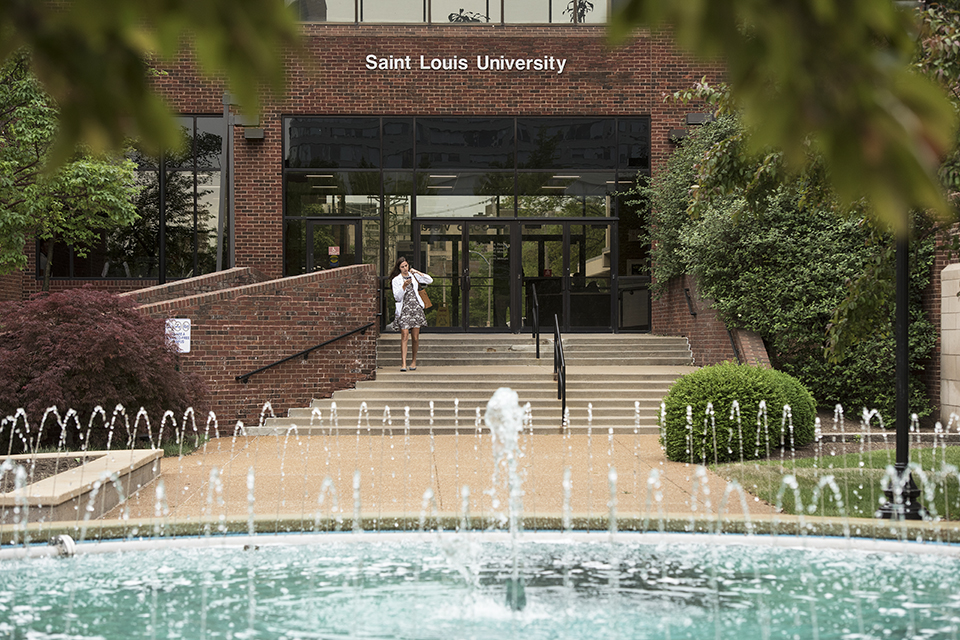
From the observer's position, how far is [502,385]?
15.4 m

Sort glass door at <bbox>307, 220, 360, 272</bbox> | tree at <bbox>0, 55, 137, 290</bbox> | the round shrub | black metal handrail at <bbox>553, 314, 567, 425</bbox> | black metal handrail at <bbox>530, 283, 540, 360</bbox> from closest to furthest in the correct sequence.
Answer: the round shrub → black metal handrail at <bbox>553, 314, 567, 425</bbox> → tree at <bbox>0, 55, 137, 290</bbox> → black metal handrail at <bbox>530, 283, 540, 360</bbox> → glass door at <bbox>307, 220, 360, 272</bbox>

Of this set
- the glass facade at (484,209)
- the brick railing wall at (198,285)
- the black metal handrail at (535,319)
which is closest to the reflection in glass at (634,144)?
the glass facade at (484,209)

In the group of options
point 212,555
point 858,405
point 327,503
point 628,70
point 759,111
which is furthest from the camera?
point 628,70

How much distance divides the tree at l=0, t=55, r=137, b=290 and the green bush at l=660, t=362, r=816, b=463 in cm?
900

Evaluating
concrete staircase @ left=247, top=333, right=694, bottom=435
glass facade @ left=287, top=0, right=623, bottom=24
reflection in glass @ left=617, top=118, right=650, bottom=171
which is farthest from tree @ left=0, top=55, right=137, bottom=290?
reflection in glass @ left=617, top=118, right=650, bottom=171

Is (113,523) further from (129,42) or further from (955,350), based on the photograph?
(955,350)

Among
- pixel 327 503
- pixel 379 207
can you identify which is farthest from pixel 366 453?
Result: pixel 379 207

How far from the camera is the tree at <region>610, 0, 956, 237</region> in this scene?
121 centimetres

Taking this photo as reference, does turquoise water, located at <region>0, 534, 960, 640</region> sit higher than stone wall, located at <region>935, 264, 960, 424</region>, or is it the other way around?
stone wall, located at <region>935, 264, 960, 424</region>

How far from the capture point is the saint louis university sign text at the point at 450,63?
2061cm

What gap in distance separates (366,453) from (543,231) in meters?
10.6

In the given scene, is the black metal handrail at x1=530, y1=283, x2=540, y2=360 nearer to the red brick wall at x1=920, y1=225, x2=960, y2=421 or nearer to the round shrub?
the red brick wall at x1=920, y1=225, x2=960, y2=421

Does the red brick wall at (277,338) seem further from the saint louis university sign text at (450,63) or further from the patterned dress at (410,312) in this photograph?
the saint louis university sign text at (450,63)

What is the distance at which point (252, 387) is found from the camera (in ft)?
49.4
